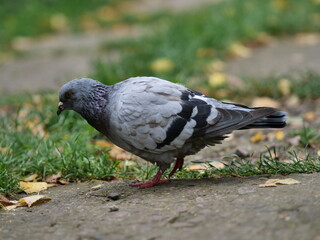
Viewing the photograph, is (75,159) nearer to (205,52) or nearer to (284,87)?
(284,87)

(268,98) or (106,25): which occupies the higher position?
(106,25)

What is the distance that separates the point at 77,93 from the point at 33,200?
0.76 meters

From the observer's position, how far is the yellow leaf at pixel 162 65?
20.6 ft

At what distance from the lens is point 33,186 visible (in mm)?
3818

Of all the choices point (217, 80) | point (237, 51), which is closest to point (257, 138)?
point (217, 80)

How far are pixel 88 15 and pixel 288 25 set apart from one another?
4.63 meters

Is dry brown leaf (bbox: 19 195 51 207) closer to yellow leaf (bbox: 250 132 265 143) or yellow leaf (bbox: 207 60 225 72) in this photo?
yellow leaf (bbox: 250 132 265 143)

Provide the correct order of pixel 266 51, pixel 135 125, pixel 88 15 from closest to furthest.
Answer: pixel 135 125, pixel 266 51, pixel 88 15

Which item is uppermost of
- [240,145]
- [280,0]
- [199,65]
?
[280,0]

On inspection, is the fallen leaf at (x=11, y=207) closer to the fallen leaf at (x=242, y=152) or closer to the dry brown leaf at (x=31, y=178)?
the dry brown leaf at (x=31, y=178)

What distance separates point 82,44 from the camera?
29.9 feet

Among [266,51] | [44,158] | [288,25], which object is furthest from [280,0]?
[44,158]

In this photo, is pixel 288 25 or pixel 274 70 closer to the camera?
pixel 274 70

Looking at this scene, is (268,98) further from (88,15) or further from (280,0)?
(88,15)
